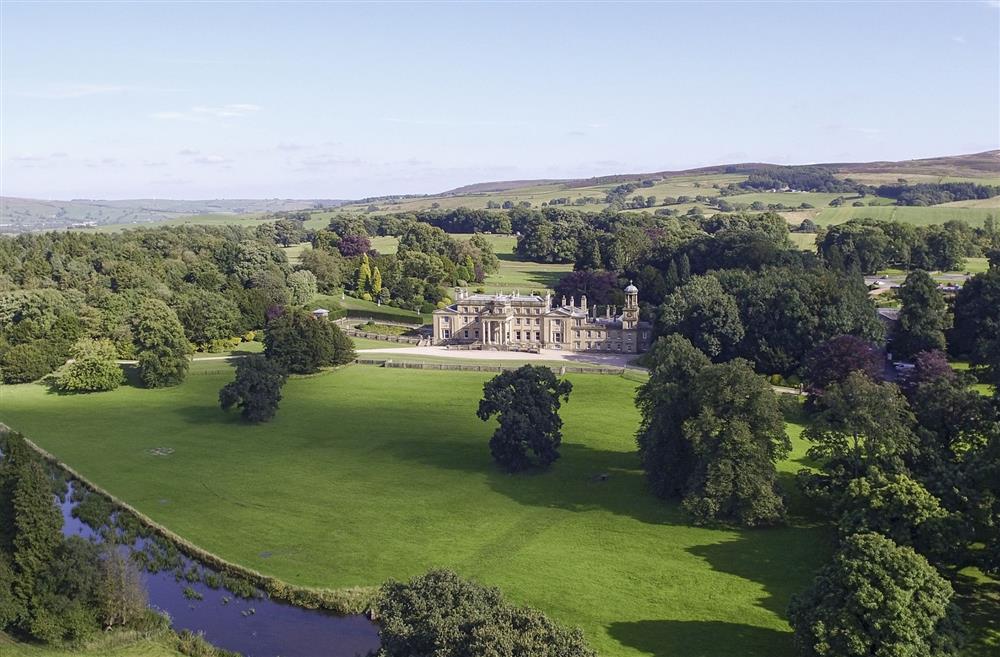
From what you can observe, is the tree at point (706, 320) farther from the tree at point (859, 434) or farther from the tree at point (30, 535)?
the tree at point (30, 535)

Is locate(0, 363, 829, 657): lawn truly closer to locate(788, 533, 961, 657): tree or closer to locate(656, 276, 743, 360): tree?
locate(788, 533, 961, 657): tree

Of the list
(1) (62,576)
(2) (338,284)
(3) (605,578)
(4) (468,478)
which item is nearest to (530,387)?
(4) (468,478)

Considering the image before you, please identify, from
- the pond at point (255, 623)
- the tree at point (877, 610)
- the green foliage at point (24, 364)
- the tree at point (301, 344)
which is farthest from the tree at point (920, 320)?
the green foliage at point (24, 364)

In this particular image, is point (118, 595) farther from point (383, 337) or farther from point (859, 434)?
point (383, 337)

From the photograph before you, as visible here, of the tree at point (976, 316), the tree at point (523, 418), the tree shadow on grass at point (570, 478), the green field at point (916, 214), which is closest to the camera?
the tree shadow on grass at point (570, 478)

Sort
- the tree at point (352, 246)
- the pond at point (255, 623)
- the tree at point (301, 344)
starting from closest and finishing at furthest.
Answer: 1. the pond at point (255, 623)
2. the tree at point (301, 344)
3. the tree at point (352, 246)

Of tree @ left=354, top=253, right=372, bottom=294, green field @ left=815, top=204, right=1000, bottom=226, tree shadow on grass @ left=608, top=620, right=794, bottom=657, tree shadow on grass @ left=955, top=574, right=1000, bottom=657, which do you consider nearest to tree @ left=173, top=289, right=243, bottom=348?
tree @ left=354, top=253, right=372, bottom=294

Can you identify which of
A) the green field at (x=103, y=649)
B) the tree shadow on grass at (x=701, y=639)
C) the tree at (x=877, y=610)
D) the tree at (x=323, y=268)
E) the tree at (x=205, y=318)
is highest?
the tree at (x=323, y=268)
